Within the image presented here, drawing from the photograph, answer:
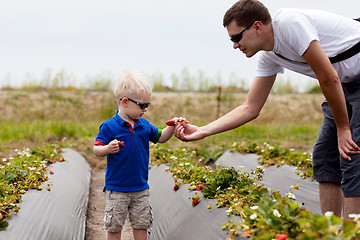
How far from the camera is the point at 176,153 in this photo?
6223mm

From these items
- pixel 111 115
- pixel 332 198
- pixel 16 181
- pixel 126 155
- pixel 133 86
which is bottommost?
pixel 111 115

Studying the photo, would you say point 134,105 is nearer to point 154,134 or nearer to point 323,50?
point 154,134

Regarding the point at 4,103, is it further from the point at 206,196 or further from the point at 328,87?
the point at 328,87

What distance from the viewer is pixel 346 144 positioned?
115 inches

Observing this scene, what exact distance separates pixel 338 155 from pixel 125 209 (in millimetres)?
1783

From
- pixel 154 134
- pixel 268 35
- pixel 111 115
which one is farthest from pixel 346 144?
pixel 111 115

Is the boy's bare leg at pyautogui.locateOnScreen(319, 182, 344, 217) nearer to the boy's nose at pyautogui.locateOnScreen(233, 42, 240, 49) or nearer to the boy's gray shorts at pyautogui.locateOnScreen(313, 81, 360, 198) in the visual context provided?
the boy's gray shorts at pyautogui.locateOnScreen(313, 81, 360, 198)

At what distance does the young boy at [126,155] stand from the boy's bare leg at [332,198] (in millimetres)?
1491

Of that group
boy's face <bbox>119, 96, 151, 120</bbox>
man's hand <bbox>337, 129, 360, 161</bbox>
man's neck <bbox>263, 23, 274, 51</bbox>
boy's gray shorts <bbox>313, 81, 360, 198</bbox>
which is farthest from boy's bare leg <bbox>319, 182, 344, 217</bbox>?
boy's face <bbox>119, 96, 151, 120</bbox>

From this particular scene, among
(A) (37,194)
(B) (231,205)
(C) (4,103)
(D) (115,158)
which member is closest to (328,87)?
(B) (231,205)

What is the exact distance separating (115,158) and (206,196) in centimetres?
88

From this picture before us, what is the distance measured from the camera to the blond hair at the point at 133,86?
3310 mm

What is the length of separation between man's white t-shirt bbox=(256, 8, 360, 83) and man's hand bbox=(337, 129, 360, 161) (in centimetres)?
41

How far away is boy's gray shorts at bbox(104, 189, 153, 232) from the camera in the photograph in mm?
3381
